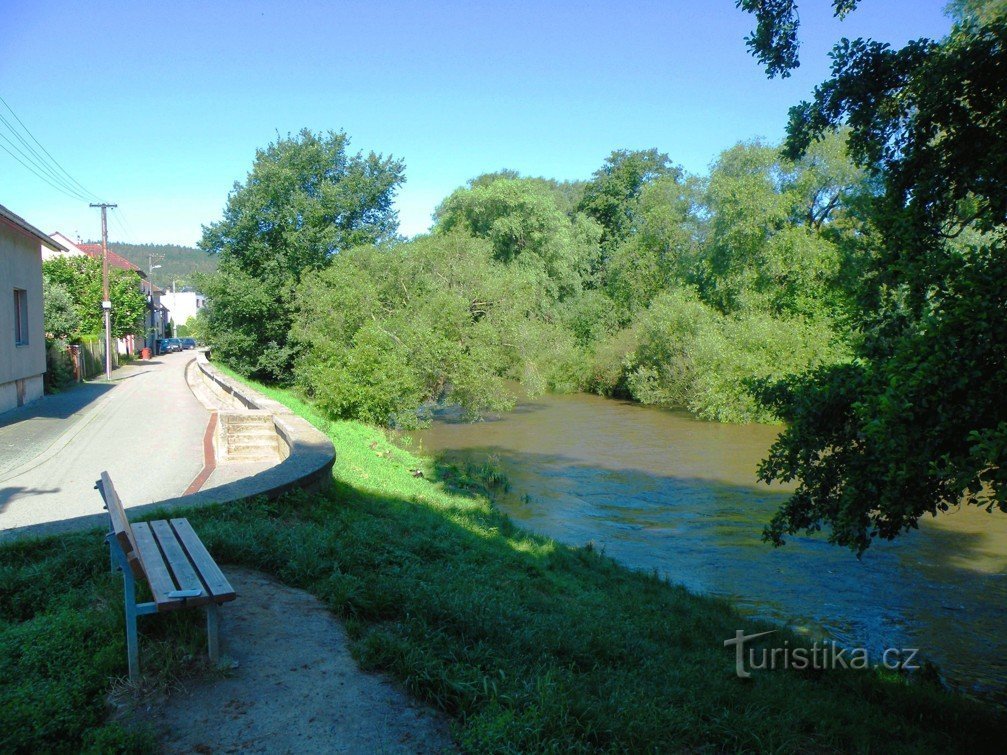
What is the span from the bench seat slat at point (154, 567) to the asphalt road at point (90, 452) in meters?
4.24

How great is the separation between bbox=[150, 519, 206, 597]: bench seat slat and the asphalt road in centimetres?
420

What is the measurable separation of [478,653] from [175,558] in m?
Result: 1.95

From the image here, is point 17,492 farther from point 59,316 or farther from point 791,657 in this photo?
point 59,316

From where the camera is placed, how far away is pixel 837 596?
10344 millimetres

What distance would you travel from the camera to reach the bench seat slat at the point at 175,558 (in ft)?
13.6

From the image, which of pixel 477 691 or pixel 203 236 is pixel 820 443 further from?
pixel 203 236

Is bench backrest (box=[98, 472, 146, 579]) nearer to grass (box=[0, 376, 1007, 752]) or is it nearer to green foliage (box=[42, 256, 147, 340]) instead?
grass (box=[0, 376, 1007, 752])

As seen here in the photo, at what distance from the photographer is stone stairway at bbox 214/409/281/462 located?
39.8ft

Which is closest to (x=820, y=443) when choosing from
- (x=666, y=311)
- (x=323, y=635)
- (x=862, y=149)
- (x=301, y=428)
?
(x=862, y=149)

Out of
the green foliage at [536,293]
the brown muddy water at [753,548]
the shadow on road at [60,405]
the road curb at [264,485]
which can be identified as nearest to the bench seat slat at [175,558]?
the road curb at [264,485]

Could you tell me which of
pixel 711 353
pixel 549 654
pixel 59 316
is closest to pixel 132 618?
pixel 549 654

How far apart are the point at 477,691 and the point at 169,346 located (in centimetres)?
7694

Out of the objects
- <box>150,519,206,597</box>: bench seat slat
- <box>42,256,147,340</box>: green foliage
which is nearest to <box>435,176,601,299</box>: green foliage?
<box>42,256,147,340</box>: green foliage

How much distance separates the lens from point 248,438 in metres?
12.4
